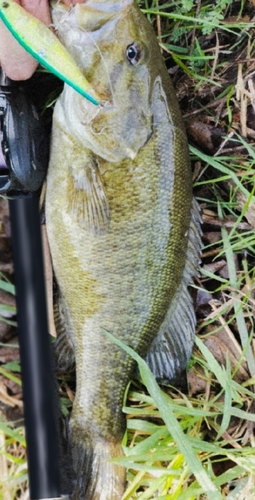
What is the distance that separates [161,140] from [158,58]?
0.33 metres

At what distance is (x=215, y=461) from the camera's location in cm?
254

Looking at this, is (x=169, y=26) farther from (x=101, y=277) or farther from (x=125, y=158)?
(x=101, y=277)

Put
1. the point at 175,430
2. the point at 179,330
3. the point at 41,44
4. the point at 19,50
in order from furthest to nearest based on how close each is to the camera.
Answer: the point at 179,330 < the point at 175,430 < the point at 19,50 < the point at 41,44

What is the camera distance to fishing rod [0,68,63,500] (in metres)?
2.36

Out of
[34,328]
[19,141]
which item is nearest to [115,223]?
[19,141]

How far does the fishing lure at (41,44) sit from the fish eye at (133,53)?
244 millimetres

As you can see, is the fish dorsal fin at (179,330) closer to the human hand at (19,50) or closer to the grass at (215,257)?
the grass at (215,257)

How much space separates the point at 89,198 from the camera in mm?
2270

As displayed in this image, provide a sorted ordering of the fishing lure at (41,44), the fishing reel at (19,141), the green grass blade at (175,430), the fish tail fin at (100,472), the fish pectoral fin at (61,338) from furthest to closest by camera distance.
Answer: the fish pectoral fin at (61,338) → the fish tail fin at (100,472) → the green grass blade at (175,430) → the fishing reel at (19,141) → the fishing lure at (41,44)

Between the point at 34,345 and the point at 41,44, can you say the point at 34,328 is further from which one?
the point at 41,44

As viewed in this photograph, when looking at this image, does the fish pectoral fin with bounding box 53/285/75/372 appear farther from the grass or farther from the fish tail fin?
the fish tail fin

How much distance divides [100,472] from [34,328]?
700 mm

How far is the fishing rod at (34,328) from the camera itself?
2361 mm

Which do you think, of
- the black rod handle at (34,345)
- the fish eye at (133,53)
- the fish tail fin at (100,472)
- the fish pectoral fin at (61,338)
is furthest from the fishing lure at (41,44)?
the fish tail fin at (100,472)
